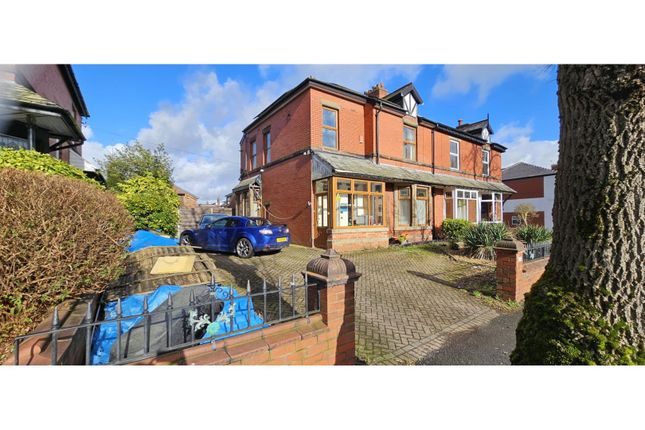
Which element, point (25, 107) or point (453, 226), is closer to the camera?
point (25, 107)

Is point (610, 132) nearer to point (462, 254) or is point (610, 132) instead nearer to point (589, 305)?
point (589, 305)

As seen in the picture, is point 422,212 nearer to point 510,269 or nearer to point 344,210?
point 344,210

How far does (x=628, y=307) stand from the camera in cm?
173

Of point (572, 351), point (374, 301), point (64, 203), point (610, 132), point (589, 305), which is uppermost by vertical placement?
point (610, 132)

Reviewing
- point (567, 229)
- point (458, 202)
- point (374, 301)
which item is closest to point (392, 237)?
point (458, 202)

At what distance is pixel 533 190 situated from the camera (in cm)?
2852

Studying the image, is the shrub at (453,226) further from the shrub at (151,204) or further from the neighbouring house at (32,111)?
the neighbouring house at (32,111)

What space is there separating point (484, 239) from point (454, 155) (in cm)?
1107

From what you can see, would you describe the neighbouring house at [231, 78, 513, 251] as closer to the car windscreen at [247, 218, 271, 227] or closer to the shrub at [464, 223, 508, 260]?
the car windscreen at [247, 218, 271, 227]

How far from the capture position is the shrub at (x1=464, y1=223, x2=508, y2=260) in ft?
29.3

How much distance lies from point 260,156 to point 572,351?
15.7m

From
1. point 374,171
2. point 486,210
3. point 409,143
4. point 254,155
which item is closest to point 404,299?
point 374,171

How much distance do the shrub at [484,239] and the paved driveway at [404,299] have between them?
3.51ft

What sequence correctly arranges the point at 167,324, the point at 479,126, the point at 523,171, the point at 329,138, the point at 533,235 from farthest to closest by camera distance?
the point at 523,171
the point at 479,126
the point at 329,138
the point at 533,235
the point at 167,324
